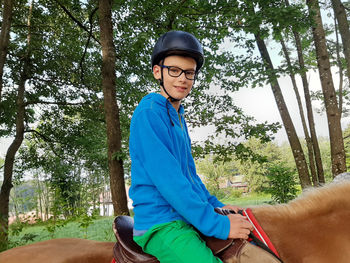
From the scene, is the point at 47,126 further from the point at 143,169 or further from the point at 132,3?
the point at 143,169

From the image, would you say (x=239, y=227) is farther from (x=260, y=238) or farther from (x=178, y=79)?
(x=178, y=79)

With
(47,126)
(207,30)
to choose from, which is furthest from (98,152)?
(207,30)

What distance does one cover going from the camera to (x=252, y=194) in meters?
39.1

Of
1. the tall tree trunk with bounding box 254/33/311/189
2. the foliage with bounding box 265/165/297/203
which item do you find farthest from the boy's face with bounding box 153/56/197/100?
the tall tree trunk with bounding box 254/33/311/189

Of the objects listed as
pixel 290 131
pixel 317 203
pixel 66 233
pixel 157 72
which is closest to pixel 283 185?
pixel 290 131

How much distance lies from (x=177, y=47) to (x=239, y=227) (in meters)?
1.24

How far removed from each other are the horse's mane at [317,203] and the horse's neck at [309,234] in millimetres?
14

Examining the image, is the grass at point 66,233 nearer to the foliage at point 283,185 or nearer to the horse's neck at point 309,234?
the horse's neck at point 309,234

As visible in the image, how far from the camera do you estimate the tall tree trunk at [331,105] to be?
19.1 feet

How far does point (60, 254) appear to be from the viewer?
2.12m

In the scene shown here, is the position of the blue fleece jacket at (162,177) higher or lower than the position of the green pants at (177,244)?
higher

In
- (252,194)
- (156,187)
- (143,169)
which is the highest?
(143,169)

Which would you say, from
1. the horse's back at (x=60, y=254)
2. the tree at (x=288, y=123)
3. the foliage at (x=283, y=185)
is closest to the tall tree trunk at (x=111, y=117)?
the horse's back at (x=60, y=254)

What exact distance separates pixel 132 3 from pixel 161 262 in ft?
17.6
